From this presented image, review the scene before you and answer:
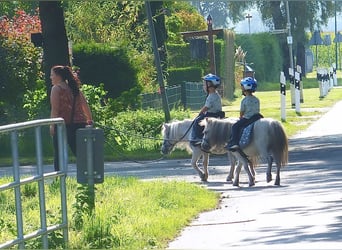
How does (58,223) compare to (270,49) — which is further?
(270,49)

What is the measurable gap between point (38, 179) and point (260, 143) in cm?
902

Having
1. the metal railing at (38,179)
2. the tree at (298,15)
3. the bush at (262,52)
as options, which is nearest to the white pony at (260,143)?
the metal railing at (38,179)

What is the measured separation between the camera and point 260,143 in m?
20.2

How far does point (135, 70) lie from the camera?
36.6 m

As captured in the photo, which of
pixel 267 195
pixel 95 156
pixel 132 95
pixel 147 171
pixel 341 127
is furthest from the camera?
pixel 341 127

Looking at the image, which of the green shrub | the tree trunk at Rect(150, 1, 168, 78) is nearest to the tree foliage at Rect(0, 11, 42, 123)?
the tree trunk at Rect(150, 1, 168, 78)

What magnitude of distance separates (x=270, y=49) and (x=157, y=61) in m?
53.6

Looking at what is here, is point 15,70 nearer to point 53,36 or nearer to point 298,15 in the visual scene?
point 53,36

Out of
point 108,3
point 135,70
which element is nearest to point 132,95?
point 135,70

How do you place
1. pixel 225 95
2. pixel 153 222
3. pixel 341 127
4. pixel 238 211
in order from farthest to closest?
pixel 225 95
pixel 341 127
pixel 238 211
pixel 153 222

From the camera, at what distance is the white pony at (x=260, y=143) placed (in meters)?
20.0

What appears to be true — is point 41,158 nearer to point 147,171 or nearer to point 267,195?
point 267,195

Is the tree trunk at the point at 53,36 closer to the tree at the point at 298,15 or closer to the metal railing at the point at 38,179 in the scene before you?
the metal railing at the point at 38,179

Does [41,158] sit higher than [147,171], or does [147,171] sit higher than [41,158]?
[41,158]
